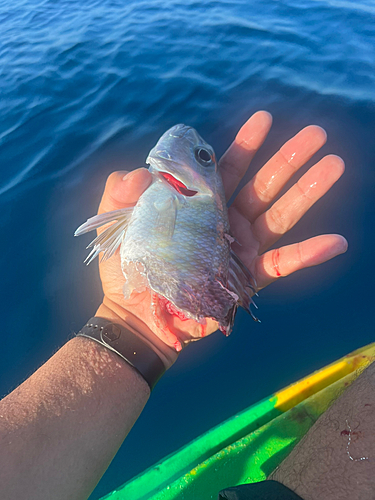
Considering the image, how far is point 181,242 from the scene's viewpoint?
92.7 inches

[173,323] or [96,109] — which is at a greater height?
[96,109]

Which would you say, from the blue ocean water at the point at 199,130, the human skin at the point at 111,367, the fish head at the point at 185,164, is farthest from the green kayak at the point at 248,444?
the fish head at the point at 185,164

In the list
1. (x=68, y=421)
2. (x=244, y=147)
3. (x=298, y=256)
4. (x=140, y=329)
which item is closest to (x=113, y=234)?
(x=140, y=329)

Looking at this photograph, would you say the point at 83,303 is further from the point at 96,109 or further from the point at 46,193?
the point at 96,109

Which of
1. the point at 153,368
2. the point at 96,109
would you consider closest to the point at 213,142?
the point at 96,109

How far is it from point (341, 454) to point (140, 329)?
1.80 m

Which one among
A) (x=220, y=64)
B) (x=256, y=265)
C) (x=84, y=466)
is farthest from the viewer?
(x=220, y=64)

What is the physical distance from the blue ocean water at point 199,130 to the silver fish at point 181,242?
1.21 meters

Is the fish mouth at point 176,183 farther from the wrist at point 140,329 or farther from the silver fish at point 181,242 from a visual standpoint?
the wrist at point 140,329

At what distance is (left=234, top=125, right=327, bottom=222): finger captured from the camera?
3.29 meters

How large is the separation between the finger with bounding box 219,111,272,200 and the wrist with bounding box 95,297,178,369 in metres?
1.87

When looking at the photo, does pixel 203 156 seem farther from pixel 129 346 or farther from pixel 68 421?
pixel 68 421

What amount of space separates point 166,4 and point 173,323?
37.8 ft

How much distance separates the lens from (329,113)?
5254 mm
